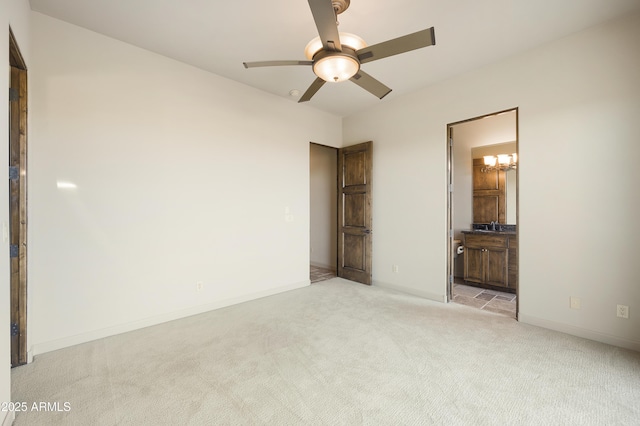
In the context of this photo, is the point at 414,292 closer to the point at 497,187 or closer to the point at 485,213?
the point at 485,213

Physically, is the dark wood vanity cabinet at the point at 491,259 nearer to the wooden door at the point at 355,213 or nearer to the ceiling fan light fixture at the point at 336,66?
the wooden door at the point at 355,213

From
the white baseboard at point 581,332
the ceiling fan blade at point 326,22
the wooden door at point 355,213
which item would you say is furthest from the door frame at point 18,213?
the white baseboard at point 581,332

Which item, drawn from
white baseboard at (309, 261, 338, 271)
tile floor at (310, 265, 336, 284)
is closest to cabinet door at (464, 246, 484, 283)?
tile floor at (310, 265, 336, 284)

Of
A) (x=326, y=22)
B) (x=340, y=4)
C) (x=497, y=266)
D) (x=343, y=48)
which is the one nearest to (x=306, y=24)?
(x=340, y=4)

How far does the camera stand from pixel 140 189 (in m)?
2.98

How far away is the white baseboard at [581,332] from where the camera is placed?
8.26ft

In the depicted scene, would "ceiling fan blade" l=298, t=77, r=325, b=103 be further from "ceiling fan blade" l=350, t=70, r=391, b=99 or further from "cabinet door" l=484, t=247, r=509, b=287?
"cabinet door" l=484, t=247, r=509, b=287

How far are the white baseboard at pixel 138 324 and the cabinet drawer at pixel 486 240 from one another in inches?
121

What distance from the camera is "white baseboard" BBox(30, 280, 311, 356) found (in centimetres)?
248

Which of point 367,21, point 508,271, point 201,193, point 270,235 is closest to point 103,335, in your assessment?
point 201,193

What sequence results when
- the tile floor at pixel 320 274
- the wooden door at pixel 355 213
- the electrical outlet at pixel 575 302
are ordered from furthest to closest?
the tile floor at pixel 320 274 → the wooden door at pixel 355 213 → the electrical outlet at pixel 575 302

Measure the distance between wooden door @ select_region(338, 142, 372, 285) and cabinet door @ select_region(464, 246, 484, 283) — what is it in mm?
1617

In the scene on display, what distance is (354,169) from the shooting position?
486cm

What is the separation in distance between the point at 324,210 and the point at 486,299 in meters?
3.22
